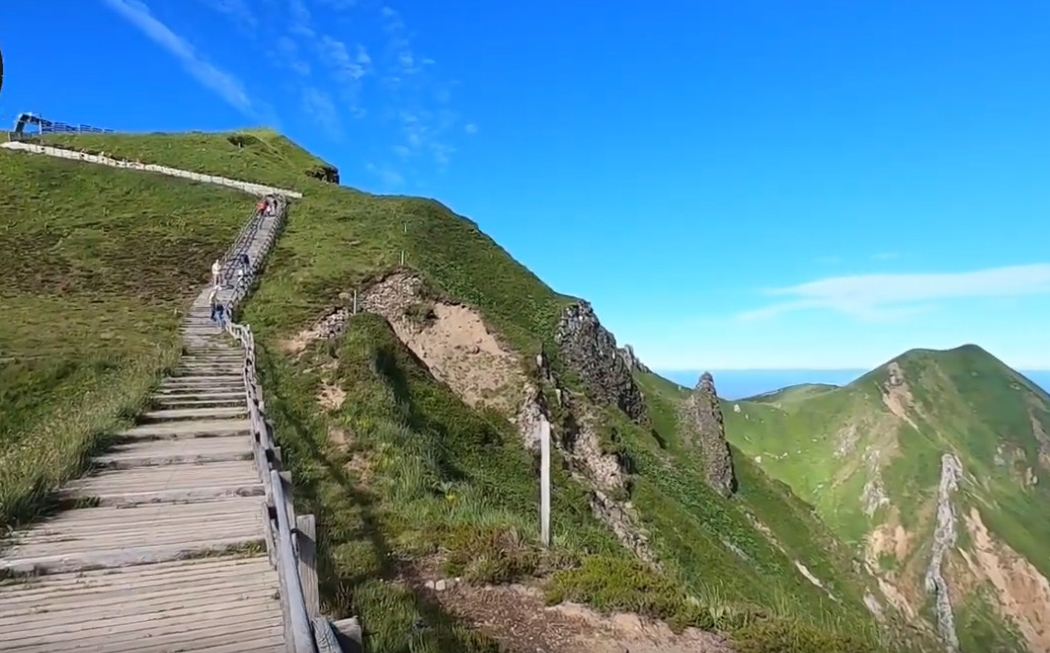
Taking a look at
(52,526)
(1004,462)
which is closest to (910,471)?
(1004,462)

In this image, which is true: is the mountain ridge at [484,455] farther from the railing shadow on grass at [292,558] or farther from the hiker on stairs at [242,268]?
the railing shadow on grass at [292,558]

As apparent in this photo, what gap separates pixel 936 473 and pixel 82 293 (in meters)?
96.8

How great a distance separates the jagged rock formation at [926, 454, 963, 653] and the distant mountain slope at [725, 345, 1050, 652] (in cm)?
21

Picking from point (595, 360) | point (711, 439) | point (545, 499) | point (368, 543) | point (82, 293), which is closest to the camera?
point (368, 543)

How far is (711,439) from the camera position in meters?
44.8

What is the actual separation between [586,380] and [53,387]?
78.8ft

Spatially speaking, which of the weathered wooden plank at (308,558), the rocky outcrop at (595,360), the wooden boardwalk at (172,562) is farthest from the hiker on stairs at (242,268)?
the weathered wooden plank at (308,558)

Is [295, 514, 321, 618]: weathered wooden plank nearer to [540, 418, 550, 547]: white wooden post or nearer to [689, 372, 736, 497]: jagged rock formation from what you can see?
[540, 418, 550, 547]: white wooden post

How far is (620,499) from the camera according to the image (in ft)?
91.4

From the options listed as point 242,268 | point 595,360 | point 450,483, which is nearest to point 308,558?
point 450,483

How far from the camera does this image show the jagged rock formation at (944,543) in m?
67.0

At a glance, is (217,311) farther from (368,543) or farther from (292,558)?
(292,558)

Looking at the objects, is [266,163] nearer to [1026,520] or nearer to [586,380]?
Answer: [586,380]

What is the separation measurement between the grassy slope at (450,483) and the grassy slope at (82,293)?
363 centimetres
